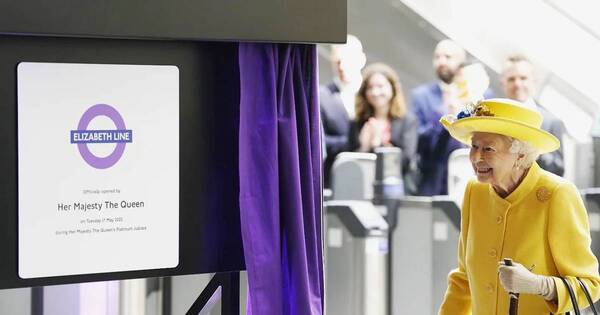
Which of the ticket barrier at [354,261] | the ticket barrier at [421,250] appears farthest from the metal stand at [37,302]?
the ticket barrier at [421,250]

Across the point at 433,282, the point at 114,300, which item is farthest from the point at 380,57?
the point at 114,300

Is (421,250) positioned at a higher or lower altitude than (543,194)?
lower

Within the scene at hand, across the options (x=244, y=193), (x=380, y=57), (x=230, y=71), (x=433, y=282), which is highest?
(x=380, y=57)

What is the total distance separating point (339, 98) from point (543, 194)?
152 inches

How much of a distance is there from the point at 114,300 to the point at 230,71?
169 centimetres

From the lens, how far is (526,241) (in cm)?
274

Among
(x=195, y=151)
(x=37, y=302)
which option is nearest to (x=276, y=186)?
(x=195, y=151)

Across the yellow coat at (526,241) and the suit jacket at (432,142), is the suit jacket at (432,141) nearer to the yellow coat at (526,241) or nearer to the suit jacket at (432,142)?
the suit jacket at (432,142)

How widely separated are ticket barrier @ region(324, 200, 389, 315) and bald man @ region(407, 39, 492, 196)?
623 millimetres

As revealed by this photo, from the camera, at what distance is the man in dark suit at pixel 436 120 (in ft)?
21.2

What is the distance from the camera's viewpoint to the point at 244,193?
2.55m

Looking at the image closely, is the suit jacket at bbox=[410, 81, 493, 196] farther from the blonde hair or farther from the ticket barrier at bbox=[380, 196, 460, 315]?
the ticket barrier at bbox=[380, 196, 460, 315]

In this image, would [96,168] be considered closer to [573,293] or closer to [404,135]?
[573,293]

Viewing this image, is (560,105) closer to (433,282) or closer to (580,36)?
(580,36)
